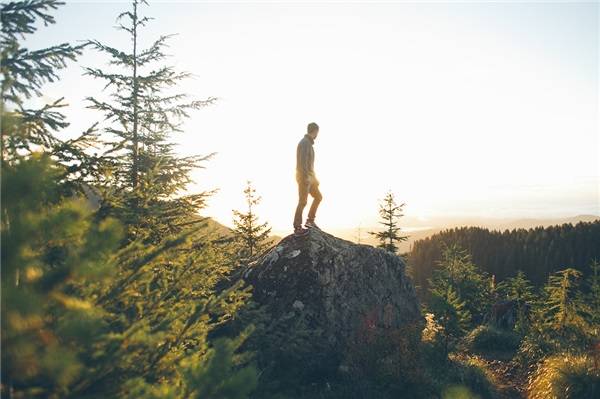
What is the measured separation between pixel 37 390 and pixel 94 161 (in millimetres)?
2796

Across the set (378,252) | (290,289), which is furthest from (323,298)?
(378,252)

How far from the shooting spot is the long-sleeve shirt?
9641mm

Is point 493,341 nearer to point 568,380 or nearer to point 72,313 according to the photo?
point 568,380

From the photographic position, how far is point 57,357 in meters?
1.85

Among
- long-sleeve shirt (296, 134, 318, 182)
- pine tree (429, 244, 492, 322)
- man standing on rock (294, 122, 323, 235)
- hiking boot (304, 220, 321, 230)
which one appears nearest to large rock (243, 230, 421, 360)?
hiking boot (304, 220, 321, 230)

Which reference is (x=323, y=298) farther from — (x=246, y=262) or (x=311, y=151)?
(x=311, y=151)

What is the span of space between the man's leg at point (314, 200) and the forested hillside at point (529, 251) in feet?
131

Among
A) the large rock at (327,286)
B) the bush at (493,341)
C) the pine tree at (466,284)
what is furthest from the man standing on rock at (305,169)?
the pine tree at (466,284)

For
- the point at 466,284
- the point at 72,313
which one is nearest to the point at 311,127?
the point at 72,313

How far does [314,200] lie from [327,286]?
2445 mm

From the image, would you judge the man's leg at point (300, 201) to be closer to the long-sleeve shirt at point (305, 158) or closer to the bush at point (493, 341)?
the long-sleeve shirt at point (305, 158)

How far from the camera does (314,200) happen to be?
409 inches

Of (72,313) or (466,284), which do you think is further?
(466,284)

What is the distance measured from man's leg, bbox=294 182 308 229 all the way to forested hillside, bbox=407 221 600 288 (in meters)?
40.3
